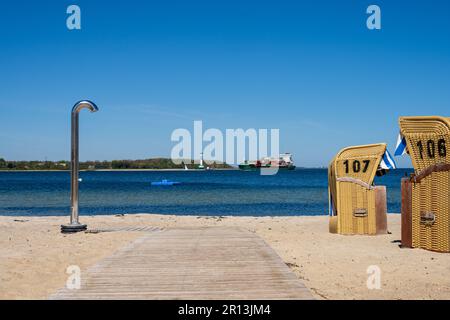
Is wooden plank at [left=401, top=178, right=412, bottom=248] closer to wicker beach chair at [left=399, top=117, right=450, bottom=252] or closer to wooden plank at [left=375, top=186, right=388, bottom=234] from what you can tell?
wicker beach chair at [left=399, top=117, right=450, bottom=252]

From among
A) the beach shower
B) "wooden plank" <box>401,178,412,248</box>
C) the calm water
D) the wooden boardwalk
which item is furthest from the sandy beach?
the calm water

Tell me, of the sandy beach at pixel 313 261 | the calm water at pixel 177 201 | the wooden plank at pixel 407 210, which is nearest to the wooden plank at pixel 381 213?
the sandy beach at pixel 313 261

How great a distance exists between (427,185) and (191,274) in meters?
5.58

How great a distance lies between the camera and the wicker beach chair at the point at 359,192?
13.4m

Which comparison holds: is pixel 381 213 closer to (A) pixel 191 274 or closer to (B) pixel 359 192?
(B) pixel 359 192

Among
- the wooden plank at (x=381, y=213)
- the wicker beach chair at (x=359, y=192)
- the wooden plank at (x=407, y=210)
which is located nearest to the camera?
the wooden plank at (x=407, y=210)

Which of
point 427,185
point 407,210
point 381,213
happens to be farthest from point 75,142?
point 427,185

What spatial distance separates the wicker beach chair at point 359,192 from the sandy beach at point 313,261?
528 mm

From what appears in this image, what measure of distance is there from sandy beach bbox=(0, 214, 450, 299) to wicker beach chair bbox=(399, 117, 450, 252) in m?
0.42

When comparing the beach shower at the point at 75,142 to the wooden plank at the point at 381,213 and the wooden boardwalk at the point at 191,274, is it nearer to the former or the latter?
the wooden boardwalk at the point at 191,274

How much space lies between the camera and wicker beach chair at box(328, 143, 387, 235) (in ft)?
43.9

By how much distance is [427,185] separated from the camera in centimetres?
1016
